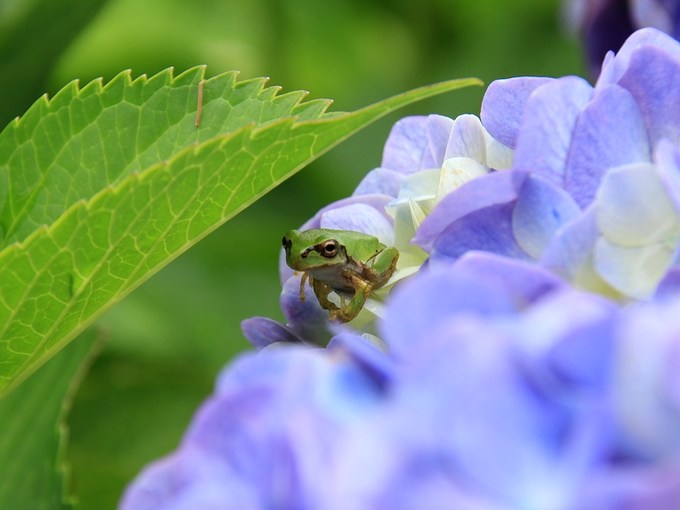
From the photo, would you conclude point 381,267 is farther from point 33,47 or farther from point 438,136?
point 33,47

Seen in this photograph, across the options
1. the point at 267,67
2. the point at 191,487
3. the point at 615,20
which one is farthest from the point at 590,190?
the point at 267,67

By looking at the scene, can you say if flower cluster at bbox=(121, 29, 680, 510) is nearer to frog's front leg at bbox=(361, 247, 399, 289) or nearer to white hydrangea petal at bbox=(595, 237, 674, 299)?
white hydrangea petal at bbox=(595, 237, 674, 299)

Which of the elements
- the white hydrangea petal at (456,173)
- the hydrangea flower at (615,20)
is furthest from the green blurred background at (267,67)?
the white hydrangea petal at (456,173)

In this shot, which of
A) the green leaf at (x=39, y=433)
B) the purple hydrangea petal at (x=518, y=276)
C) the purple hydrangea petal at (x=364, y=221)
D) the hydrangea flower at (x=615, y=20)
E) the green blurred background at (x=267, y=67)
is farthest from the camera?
the green blurred background at (x=267, y=67)

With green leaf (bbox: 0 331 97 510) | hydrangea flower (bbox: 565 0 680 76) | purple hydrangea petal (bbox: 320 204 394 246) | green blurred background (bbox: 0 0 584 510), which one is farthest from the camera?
green blurred background (bbox: 0 0 584 510)

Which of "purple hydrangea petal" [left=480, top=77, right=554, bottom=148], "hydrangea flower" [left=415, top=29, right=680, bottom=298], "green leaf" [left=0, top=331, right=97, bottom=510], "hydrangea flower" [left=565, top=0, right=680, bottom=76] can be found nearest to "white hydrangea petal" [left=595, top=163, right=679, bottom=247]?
"hydrangea flower" [left=415, top=29, right=680, bottom=298]

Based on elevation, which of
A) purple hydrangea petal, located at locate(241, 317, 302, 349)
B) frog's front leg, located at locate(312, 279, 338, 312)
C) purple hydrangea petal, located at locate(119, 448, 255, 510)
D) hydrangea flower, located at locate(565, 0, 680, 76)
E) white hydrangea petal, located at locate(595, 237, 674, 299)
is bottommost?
hydrangea flower, located at locate(565, 0, 680, 76)

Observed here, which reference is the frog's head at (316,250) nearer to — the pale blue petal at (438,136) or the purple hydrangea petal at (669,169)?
the pale blue petal at (438,136)

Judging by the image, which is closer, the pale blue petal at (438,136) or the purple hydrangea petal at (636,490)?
the purple hydrangea petal at (636,490)
